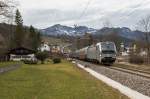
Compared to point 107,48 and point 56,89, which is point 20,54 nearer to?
point 107,48

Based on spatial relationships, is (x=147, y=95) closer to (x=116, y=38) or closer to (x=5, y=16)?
(x=5, y=16)

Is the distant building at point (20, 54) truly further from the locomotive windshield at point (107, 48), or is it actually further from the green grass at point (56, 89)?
the green grass at point (56, 89)

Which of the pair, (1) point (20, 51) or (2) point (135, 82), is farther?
(1) point (20, 51)

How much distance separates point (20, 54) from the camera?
127m

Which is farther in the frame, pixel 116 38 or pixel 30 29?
pixel 30 29

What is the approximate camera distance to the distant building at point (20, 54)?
126 meters

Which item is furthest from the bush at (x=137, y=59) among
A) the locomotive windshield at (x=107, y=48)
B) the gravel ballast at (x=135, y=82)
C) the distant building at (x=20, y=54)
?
the distant building at (x=20, y=54)

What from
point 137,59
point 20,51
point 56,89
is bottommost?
point 56,89

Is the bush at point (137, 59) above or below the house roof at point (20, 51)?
below

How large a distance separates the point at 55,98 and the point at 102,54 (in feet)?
144

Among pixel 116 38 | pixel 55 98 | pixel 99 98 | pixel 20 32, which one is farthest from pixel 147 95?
pixel 20 32

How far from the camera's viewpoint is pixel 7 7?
52719mm

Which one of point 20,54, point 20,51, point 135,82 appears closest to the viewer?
point 135,82

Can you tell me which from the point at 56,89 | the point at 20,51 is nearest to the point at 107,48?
the point at 56,89
